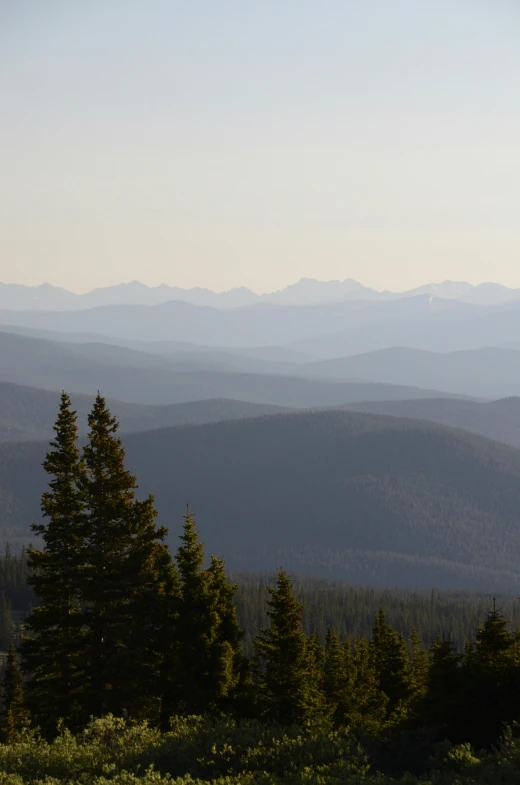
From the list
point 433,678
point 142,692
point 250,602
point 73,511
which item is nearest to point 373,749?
point 433,678

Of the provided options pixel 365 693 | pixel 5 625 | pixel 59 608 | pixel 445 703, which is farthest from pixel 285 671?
pixel 5 625

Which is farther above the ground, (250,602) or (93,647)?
(93,647)

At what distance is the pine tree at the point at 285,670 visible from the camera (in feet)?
144

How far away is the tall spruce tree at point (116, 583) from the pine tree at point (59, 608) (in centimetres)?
48

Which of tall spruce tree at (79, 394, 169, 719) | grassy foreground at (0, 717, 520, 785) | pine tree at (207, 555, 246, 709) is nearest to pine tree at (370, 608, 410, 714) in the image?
pine tree at (207, 555, 246, 709)

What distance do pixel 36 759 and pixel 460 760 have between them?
13.8 meters

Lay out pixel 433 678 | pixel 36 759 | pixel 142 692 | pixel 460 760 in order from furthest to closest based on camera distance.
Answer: pixel 142 692, pixel 433 678, pixel 36 759, pixel 460 760

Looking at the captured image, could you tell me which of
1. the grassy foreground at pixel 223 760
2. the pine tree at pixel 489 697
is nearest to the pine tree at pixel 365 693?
the pine tree at pixel 489 697

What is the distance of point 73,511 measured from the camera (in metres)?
42.5

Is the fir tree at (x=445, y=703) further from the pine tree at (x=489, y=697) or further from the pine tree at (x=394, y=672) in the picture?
the pine tree at (x=394, y=672)

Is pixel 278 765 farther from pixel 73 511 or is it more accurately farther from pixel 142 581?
pixel 73 511

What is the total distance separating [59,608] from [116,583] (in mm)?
2786

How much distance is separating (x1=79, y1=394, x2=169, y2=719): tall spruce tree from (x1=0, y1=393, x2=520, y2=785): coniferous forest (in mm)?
63

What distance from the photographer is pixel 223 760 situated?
29266 mm
